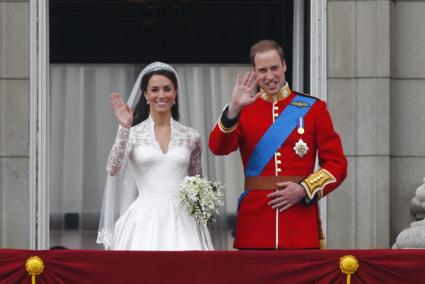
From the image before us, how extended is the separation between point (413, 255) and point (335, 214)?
378 cm

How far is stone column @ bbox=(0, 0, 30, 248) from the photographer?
39.3ft

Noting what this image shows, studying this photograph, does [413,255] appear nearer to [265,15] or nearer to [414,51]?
[414,51]

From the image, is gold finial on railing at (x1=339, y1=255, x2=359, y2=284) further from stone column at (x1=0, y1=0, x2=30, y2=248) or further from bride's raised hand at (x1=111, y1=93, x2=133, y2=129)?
stone column at (x1=0, y1=0, x2=30, y2=248)

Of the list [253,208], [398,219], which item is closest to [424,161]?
[398,219]

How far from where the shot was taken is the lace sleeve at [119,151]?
31.1ft

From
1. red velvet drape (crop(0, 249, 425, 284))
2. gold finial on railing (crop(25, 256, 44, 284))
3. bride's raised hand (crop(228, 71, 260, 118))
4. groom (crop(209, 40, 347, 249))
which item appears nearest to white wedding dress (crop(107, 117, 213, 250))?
groom (crop(209, 40, 347, 249))

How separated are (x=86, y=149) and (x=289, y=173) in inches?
214

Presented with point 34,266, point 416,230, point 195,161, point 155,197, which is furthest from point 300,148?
point 416,230

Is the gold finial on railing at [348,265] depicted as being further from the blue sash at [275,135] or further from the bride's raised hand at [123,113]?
the bride's raised hand at [123,113]

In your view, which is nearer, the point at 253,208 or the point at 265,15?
the point at 253,208

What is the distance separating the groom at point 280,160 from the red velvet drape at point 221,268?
807 millimetres

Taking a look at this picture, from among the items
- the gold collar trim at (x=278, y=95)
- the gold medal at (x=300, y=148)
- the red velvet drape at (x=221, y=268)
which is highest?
the gold collar trim at (x=278, y=95)

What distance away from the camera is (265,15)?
1413 centimetres

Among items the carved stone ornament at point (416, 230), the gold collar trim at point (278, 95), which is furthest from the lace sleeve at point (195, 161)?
the carved stone ornament at point (416, 230)
